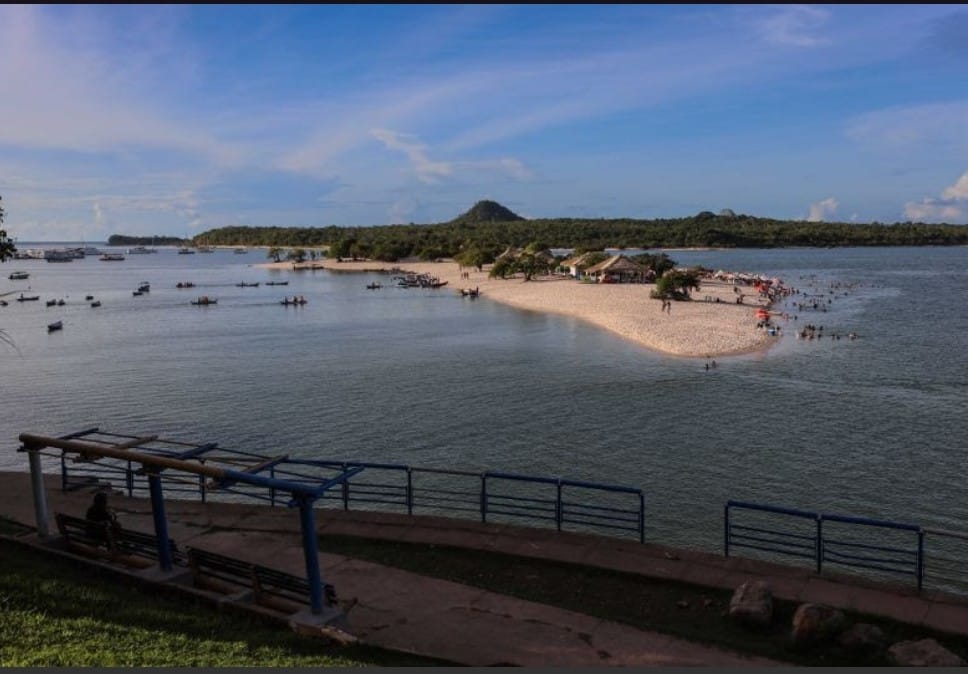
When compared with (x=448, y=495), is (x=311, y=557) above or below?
above

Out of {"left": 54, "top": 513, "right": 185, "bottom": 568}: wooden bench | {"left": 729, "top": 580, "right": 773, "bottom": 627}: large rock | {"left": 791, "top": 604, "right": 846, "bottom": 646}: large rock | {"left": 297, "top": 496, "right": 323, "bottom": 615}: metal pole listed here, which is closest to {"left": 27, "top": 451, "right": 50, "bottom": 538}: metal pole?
{"left": 54, "top": 513, "right": 185, "bottom": 568}: wooden bench

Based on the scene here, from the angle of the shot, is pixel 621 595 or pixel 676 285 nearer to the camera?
pixel 621 595

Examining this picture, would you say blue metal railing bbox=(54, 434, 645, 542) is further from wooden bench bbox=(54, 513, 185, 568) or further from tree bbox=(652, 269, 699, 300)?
tree bbox=(652, 269, 699, 300)

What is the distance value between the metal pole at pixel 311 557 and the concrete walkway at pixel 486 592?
64 centimetres

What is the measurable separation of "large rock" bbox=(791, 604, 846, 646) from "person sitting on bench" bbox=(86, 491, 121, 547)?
984 cm

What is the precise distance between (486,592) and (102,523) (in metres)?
5.99

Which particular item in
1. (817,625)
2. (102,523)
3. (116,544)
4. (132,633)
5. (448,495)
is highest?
(102,523)

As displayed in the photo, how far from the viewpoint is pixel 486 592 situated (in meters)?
11.9

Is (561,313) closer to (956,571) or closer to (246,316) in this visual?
(246,316)

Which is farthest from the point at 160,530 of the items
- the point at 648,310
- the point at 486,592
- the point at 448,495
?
the point at 648,310

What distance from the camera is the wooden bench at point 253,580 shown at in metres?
10.6

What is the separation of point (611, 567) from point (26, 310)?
9160 cm

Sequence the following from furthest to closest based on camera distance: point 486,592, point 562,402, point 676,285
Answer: point 676,285, point 562,402, point 486,592

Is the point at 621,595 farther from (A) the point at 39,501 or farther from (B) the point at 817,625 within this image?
(A) the point at 39,501
